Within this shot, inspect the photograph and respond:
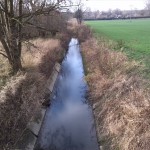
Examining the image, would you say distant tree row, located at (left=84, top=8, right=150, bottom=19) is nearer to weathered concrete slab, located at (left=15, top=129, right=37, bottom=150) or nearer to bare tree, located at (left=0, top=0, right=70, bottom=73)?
bare tree, located at (left=0, top=0, right=70, bottom=73)

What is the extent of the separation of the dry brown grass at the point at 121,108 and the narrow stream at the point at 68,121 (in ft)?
2.09

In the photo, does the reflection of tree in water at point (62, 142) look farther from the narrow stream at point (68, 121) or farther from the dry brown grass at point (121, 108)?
the dry brown grass at point (121, 108)

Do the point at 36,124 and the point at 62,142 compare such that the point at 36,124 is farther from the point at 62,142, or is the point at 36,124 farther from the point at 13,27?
the point at 13,27

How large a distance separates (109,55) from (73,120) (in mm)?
6977

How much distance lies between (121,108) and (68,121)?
4.83 metres

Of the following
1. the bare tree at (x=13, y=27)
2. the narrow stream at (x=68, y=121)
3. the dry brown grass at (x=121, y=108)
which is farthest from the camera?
the bare tree at (x=13, y=27)

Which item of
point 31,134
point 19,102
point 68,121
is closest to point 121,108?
point 31,134

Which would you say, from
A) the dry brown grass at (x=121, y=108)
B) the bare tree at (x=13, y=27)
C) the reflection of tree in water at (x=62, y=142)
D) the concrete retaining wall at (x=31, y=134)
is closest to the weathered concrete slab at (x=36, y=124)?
the concrete retaining wall at (x=31, y=134)

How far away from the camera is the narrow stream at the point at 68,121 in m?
14.0

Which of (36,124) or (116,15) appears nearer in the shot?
(36,124)

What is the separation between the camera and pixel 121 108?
12570 millimetres

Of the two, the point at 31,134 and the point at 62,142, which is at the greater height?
the point at 31,134

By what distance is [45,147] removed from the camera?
13844mm

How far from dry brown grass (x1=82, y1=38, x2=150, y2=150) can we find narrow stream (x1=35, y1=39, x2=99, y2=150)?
64 centimetres
